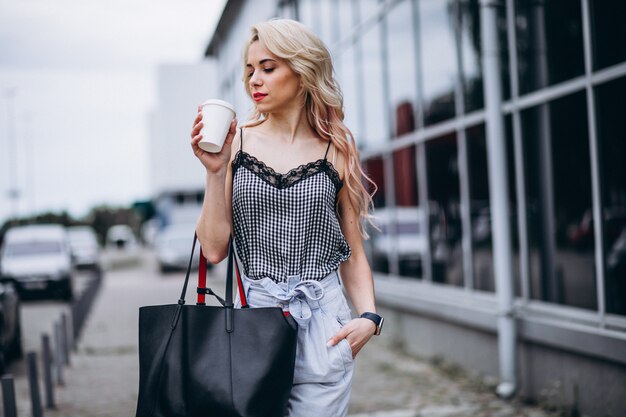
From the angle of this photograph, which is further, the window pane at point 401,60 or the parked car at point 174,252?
the parked car at point 174,252

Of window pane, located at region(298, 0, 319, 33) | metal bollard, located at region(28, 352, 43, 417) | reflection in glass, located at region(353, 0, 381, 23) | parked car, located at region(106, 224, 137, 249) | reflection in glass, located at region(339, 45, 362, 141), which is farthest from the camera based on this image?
parked car, located at region(106, 224, 137, 249)

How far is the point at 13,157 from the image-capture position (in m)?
46.4

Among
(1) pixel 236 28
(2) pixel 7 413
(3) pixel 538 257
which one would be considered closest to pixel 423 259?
(3) pixel 538 257

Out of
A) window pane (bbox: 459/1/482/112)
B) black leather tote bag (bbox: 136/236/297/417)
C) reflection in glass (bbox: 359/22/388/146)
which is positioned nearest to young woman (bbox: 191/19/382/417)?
black leather tote bag (bbox: 136/236/297/417)

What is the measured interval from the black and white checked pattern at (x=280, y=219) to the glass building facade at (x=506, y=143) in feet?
11.2

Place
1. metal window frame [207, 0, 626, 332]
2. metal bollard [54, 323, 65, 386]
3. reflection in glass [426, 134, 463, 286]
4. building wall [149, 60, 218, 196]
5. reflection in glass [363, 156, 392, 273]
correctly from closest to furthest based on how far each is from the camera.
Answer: metal window frame [207, 0, 626, 332], metal bollard [54, 323, 65, 386], reflection in glass [426, 134, 463, 286], reflection in glass [363, 156, 392, 273], building wall [149, 60, 218, 196]

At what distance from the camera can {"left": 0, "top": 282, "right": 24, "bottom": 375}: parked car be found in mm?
8914

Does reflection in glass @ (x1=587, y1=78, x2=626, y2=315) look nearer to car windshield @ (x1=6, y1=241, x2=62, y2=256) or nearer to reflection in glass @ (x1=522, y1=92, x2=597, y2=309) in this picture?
reflection in glass @ (x1=522, y1=92, x2=597, y2=309)

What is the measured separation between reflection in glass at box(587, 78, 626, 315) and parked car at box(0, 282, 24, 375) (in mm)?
6196

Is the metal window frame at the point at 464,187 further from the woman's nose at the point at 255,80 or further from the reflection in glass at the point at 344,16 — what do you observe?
the woman's nose at the point at 255,80

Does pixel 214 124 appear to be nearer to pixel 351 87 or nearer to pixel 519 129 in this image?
pixel 519 129

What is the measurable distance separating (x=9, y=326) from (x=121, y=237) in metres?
52.8

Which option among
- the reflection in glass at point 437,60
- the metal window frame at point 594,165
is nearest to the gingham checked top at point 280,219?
the metal window frame at point 594,165

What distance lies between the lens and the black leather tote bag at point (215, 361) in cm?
220
